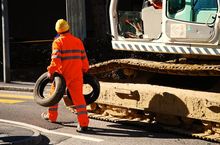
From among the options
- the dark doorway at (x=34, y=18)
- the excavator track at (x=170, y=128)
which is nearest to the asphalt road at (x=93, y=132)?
the excavator track at (x=170, y=128)

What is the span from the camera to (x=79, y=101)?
357 inches

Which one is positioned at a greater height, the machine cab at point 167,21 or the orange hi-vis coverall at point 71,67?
the machine cab at point 167,21

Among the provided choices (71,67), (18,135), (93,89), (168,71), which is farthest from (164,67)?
(18,135)

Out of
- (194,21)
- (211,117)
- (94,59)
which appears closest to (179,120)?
(211,117)

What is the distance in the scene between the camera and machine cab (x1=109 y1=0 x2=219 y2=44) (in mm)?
8719

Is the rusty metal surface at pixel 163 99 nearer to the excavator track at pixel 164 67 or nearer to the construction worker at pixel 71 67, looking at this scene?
the excavator track at pixel 164 67

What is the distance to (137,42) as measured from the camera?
9.88 metres

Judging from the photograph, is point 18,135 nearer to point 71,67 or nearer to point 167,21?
point 71,67

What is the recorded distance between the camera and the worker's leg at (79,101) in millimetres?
9023

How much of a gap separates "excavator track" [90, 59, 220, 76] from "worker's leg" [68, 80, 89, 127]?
1.05 metres

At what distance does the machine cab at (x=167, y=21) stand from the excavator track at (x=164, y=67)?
1.39 feet

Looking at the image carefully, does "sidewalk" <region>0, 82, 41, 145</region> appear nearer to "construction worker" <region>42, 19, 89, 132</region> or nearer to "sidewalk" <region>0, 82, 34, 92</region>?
"construction worker" <region>42, 19, 89, 132</region>

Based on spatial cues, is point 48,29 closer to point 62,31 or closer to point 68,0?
point 68,0

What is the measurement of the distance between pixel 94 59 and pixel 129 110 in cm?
809
